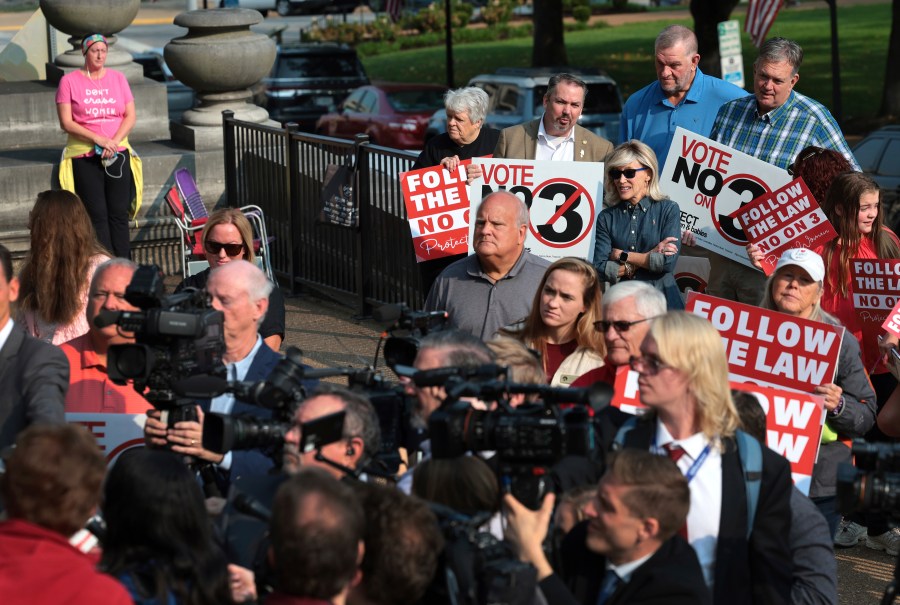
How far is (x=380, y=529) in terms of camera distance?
154 inches

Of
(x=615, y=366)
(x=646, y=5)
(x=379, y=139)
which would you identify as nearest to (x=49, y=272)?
(x=615, y=366)

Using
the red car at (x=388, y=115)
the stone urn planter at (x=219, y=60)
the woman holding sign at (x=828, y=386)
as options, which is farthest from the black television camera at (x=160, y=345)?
the red car at (x=388, y=115)

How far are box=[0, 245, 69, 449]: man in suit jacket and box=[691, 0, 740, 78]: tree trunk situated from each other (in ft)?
80.5

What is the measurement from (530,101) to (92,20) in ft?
30.2

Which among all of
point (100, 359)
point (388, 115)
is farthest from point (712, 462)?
point (388, 115)

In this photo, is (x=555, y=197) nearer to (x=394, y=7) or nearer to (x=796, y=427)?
(x=796, y=427)

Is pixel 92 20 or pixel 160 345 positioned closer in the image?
pixel 160 345

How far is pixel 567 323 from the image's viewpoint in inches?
251

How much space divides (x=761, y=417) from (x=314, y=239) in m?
8.66

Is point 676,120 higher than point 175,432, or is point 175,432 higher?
point 676,120

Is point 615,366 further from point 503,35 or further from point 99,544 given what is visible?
point 503,35

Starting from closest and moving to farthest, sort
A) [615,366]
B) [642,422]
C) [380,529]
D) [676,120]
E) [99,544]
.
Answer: [380,529], [99,544], [642,422], [615,366], [676,120]

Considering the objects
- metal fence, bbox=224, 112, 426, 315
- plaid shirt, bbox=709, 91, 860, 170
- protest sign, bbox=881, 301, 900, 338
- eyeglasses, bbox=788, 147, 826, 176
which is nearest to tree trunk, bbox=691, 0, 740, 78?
metal fence, bbox=224, 112, 426, 315

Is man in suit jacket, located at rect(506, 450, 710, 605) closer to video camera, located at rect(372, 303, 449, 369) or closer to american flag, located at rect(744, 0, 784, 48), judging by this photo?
video camera, located at rect(372, 303, 449, 369)
